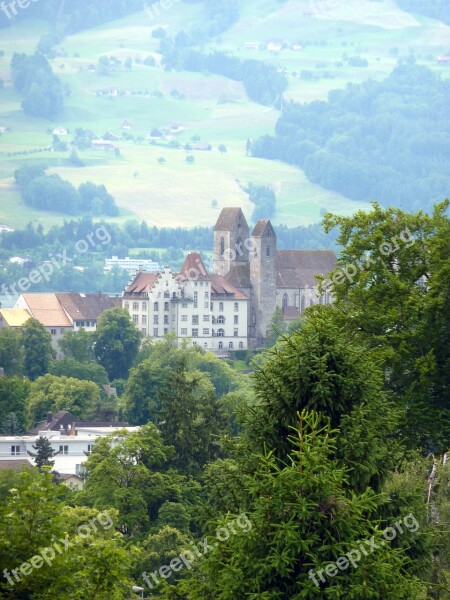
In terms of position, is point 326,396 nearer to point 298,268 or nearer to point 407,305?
point 407,305

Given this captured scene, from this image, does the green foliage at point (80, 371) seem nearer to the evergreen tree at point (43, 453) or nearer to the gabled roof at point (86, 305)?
the gabled roof at point (86, 305)

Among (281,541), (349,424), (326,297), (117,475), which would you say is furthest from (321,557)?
(326,297)

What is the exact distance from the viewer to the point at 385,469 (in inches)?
1024

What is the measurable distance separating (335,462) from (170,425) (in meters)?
39.2

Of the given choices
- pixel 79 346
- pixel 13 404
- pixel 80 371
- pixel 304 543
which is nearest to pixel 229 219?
pixel 79 346

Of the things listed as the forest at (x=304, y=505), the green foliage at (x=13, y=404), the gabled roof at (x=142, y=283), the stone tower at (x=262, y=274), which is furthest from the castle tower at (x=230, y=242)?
the forest at (x=304, y=505)

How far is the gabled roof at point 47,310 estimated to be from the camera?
18538 centimetres

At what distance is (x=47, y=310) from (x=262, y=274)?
21.7 meters

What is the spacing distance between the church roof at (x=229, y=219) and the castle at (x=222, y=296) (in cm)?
10

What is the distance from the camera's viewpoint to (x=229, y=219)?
192m

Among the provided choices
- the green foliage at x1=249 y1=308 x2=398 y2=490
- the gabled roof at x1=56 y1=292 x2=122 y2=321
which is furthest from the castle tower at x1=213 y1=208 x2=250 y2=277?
the green foliage at x1=249 y1=308 x2=398 y2=490

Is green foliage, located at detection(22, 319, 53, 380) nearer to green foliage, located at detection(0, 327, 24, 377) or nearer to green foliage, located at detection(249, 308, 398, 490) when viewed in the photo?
green foliage, located at detection(0, 327, 24, 377)

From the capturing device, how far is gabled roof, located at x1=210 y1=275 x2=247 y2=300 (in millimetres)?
179875

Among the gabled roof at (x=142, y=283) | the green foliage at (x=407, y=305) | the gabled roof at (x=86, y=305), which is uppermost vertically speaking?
the green foliage at (x=407, y=305)
